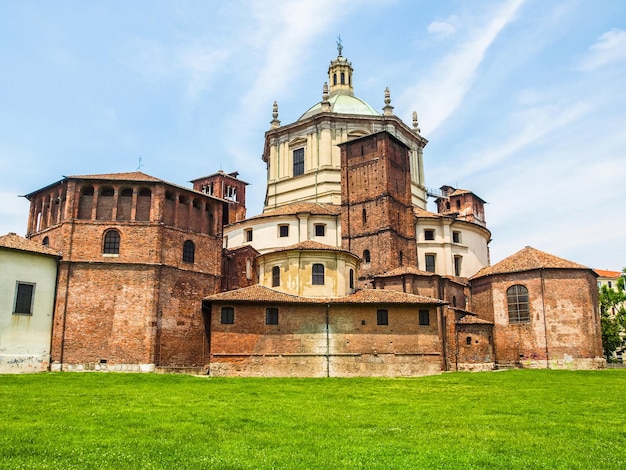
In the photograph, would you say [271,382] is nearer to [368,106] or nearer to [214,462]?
[214,462]

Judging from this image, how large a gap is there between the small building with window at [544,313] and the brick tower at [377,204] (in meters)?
7.05

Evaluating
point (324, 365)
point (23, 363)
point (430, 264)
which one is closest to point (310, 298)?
point (324, 365)

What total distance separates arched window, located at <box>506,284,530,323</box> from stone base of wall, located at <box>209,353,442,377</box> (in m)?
11.5

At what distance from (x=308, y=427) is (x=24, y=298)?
77.1 ft

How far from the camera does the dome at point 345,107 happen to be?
54.3m

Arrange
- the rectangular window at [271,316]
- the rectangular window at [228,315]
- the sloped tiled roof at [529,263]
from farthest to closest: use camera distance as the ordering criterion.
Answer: the sloped tiled roof at [529,263] → the rectangular window at [271,316] → the rectangular window at [228,315]

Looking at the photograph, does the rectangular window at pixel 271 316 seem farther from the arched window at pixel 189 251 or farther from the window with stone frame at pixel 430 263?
the window with stone frame at pixel 430 263

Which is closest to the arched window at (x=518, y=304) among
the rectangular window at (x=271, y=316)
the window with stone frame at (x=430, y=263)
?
the window with stone frame at (x=430, y=263)

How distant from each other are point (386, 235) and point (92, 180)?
19.6 meters

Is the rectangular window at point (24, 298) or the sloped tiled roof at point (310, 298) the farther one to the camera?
the sloped tiled roof at point (310, 298)

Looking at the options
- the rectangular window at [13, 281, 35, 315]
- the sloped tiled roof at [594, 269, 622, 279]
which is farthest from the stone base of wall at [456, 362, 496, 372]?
the sloped tiled roof at [594, 269, 622, 279]

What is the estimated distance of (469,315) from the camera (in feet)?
135

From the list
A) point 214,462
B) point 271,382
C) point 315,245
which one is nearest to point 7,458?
point 214,462

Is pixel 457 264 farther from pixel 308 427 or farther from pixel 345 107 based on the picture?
pixel 308 427
